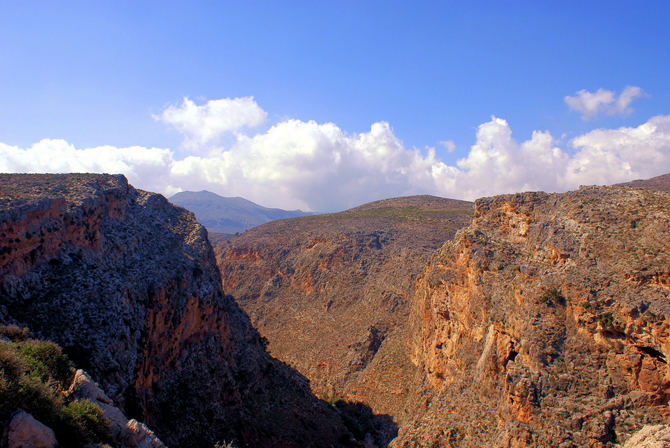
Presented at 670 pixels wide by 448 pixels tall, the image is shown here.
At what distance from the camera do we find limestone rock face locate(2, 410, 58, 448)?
8662 millimetres

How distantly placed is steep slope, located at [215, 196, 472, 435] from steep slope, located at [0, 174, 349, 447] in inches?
444

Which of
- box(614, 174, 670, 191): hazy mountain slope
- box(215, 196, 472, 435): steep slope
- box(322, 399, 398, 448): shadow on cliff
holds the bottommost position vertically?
box(322, 399, 398, 448): shadow on cliff

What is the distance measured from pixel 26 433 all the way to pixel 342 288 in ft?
179

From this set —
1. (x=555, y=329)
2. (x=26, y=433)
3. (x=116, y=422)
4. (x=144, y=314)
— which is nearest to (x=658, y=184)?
(x=555, y=329)

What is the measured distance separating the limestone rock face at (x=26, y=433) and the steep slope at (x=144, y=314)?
9878mm

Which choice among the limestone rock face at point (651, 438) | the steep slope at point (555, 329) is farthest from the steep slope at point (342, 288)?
the limestone rock face at point (651, 438)

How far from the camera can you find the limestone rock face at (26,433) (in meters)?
8.66

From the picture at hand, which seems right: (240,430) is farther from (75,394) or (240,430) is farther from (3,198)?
(3,198)

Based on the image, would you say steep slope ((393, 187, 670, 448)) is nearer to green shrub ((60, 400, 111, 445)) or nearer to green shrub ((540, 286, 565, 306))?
green shrub ((540, 286, 565, 306))

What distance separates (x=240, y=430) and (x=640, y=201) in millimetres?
31744

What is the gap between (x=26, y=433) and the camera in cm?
894

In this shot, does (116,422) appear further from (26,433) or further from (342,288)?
(342,288)

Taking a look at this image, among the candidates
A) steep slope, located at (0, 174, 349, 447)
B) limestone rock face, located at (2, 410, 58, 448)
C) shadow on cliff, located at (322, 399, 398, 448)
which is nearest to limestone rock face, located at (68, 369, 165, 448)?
limestone rock face, located at (2, 410, 58, 448)

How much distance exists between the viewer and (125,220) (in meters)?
29.2
